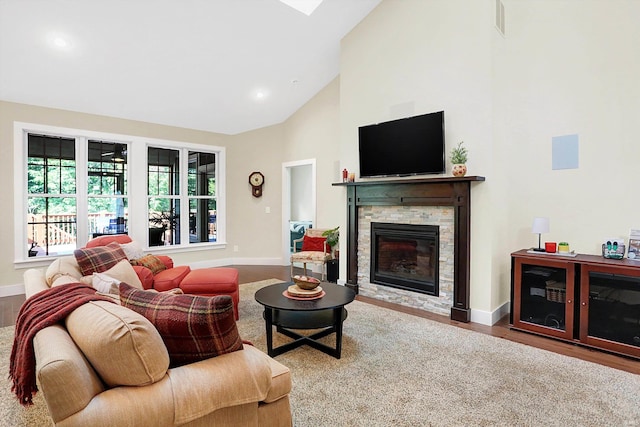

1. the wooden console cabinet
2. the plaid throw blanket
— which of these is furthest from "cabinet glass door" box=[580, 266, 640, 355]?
the plaid throw blanket

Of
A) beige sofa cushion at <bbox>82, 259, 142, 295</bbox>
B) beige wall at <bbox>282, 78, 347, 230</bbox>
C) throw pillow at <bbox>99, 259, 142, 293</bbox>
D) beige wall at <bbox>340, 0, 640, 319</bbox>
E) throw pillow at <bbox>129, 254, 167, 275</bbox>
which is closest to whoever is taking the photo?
beige sofa cushion at <bbox>82, 259, 142, 295</bbox>

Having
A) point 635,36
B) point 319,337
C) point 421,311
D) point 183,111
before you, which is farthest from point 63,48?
point 635,36

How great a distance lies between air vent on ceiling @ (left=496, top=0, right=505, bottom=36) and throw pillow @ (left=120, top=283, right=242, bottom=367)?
3922 mm

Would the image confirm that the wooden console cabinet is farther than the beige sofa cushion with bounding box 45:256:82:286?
Yes

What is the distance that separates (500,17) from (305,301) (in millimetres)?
3604

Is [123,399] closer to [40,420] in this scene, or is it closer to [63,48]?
[40,420]

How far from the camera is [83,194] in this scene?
5215 millimetres

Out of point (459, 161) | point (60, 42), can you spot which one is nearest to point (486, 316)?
point (459, 161)

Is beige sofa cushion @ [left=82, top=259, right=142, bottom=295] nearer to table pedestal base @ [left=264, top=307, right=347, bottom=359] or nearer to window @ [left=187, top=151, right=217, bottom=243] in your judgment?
table pedestal base @ [left=264, top=307, right=347, bottom=359]

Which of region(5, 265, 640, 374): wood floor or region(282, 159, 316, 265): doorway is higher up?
region(282, 159, 316, 265): doorway

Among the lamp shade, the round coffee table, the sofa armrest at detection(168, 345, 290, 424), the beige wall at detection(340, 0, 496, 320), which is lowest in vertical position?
the round coffee table

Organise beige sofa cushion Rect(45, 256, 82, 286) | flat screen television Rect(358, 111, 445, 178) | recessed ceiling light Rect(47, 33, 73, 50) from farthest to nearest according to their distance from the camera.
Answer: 1. flat screen television Rect(358, 111, 445, 178)
2. recessed ceiling light Rect(47, 33, 73, 50)
3. beige sofa cushion Rect(45, 256, 82, 286)

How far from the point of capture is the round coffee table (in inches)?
105

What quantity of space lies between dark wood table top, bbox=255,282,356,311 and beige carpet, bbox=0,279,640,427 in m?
0.44
